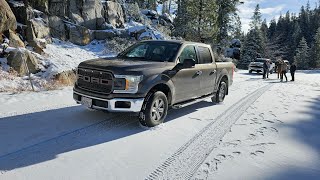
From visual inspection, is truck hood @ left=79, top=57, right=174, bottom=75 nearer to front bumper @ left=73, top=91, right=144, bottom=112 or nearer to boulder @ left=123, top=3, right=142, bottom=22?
front bumper @ left=73, top=91, right=144, bottom=112

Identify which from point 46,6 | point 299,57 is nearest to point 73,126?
point 46,6

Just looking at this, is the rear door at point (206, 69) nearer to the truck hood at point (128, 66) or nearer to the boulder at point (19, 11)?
the truck hood at point (128, 66)

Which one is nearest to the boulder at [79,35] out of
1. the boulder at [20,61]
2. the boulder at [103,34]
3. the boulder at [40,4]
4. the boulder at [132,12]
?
the boulder at [103,34]

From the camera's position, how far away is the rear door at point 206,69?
8406 mm

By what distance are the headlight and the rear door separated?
2538 mm

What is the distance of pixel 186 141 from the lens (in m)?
5.86

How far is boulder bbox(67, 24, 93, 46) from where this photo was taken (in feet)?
68.6

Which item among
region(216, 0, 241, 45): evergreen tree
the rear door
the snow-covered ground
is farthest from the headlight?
region(216, 0, 241, 45): evergreen tree

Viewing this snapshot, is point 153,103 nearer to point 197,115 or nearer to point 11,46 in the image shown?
point 197,115

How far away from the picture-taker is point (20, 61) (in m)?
13.2

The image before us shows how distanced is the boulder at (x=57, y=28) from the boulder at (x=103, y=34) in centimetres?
278

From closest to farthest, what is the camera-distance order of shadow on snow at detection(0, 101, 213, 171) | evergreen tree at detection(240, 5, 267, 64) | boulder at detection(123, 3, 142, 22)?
→ shadow on snow at detection(0, 101, 213, 171)
boulder at detection(123, 3, 142, 22)
evergreen tree at detection(240, 5, 267, 64)

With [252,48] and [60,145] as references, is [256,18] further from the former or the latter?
[60,145]

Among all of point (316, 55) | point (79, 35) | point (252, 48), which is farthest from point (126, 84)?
point (316, 55)
